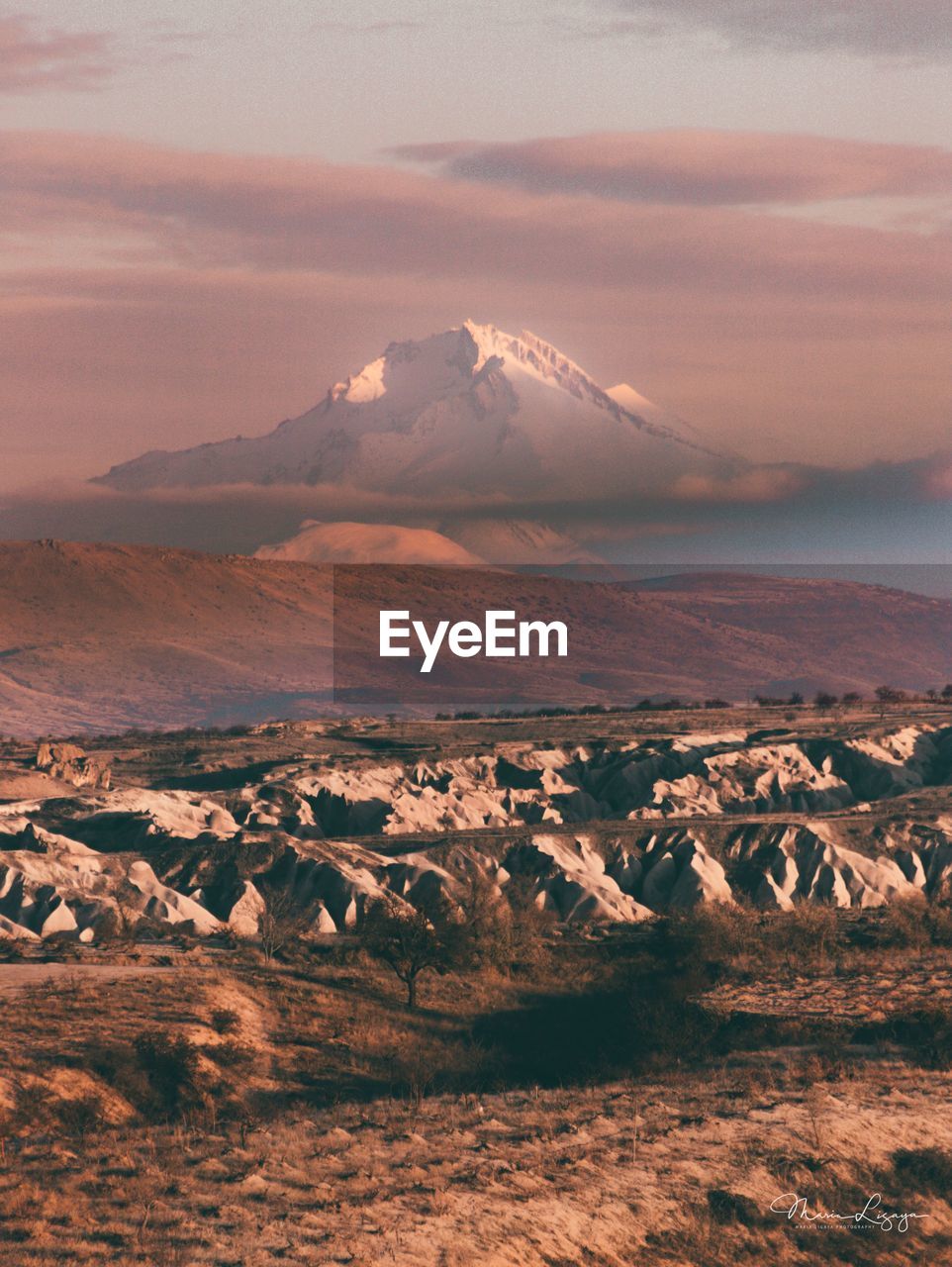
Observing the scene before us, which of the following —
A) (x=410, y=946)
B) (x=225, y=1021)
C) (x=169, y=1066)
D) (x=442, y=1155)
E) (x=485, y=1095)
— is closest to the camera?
(x=442, y=1155)

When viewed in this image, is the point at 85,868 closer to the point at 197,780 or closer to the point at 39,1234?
the point at 197,780

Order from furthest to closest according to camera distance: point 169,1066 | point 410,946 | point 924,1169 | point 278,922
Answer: point 278,922 → point 410,946 → point 169,1066 → point 924,1169

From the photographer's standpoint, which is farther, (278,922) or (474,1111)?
(278,922)

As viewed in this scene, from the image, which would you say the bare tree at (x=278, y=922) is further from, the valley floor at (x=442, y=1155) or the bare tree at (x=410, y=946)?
the valley floor at (x=442, y=1155)

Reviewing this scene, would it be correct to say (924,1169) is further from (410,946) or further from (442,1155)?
(410,946)

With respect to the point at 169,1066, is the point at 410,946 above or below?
below

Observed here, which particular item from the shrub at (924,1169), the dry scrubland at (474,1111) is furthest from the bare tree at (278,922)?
the shrub at (924,1169)

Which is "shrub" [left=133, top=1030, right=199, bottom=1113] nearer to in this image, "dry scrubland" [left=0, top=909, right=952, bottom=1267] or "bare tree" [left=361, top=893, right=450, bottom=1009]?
"dry scrubland" [left=0, top=909, right=952, bottom=1267]

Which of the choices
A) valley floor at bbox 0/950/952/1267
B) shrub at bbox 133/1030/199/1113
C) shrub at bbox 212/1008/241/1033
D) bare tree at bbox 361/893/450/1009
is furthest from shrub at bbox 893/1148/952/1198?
bare tree at bbox 361/893/450/1009

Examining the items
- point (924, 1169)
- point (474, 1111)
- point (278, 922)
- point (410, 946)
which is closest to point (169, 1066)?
point (474, 1111)
